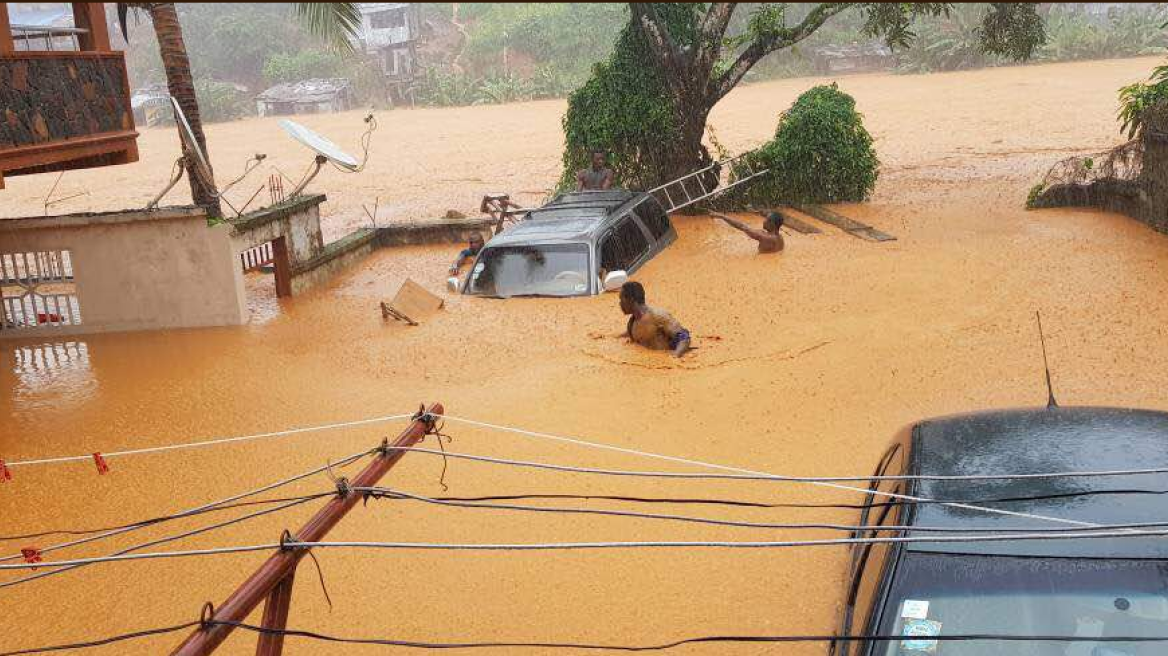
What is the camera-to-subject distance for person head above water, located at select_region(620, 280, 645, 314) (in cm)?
1008

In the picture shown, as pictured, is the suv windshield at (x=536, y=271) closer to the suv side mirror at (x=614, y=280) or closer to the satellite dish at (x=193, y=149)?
the suv side mirror at (x=614, y=280)

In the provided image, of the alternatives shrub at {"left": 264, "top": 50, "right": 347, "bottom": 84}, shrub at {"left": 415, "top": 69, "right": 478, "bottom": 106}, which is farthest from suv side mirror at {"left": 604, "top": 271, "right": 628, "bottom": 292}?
shrub at {"left": 264, "top": 50, "right": 347, "bottom": 84}

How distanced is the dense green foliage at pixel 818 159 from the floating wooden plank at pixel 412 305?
8119 millimetres

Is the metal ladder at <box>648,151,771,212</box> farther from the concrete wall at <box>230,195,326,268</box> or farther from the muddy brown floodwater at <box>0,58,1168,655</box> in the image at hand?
the concrete wall at <box>230,195,326,268</box>

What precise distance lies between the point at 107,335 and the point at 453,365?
5.36 metres

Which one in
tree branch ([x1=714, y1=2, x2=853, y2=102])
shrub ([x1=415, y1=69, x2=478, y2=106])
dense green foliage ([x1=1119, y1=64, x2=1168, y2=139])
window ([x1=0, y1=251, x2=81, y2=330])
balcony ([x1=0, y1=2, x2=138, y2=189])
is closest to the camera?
balcony ([x1=0, y1=2, x2=138, y2=189])

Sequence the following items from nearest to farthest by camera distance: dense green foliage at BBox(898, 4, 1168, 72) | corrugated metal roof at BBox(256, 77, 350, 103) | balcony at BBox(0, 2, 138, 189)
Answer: balcony at BBox(0, 2, 138, 189), dense green foliage at BBox(898, 4, 1168, 72), corrugated metal roof at BBox(256, 77, 350, 103)

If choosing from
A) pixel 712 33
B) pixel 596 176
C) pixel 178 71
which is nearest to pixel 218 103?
pixel 596 176

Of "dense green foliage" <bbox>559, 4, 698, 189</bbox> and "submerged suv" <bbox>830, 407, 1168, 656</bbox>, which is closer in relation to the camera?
"submerged suv" <bbox>830, 407, 1168, 656</bbox>

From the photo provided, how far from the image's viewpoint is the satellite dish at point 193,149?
1321 cm

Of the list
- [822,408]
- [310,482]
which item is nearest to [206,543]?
[310,482]

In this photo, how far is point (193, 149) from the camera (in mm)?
13445

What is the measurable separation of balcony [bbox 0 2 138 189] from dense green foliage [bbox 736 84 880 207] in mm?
10543

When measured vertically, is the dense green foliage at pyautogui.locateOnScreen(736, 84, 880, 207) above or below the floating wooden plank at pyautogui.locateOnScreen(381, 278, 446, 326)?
above
